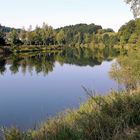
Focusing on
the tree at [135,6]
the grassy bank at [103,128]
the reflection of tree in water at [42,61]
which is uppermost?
the tree at [135,6]

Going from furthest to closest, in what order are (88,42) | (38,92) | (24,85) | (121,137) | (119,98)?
(88,42), (24,85), (38,92), (119,98), (121,137)

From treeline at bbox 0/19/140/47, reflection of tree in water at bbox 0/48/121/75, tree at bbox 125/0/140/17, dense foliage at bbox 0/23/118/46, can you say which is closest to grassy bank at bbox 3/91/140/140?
tree at bbox 125/0/140/17

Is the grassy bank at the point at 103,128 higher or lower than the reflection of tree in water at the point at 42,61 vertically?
higher

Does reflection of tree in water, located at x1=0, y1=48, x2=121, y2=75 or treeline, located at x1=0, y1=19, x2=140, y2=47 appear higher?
treeline, located at x1=0, y1=19, x2=140, y2=47

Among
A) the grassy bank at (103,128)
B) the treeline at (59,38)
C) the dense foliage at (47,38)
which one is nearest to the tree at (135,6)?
the grassy bank at (103,128)

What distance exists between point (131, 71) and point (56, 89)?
796cm

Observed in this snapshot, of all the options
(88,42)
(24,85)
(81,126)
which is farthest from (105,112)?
(88,42)

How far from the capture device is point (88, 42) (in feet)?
534

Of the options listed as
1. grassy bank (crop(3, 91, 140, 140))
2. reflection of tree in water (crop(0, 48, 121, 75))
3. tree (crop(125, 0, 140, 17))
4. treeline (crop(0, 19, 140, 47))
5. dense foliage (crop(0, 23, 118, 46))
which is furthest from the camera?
dense foliage (crop(0, 23, 118, 46))

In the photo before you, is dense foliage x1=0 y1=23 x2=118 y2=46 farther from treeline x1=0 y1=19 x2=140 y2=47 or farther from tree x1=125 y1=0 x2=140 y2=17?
tree x1=125 y1=0 x2=140 y2=17

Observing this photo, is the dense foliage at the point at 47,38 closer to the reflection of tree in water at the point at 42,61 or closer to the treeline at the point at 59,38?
the treeline at the point at 59,38

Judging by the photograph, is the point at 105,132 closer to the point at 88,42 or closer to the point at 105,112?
the point at 105,112

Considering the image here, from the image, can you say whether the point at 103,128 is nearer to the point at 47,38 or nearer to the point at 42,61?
the point at 42,61

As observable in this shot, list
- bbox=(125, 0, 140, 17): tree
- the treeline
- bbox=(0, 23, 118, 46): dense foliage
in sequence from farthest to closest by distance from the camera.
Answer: bbox=(0, 23, 118, 46): dense foliage < the treeline < bbox=(125, 0, 140, 17): tree
